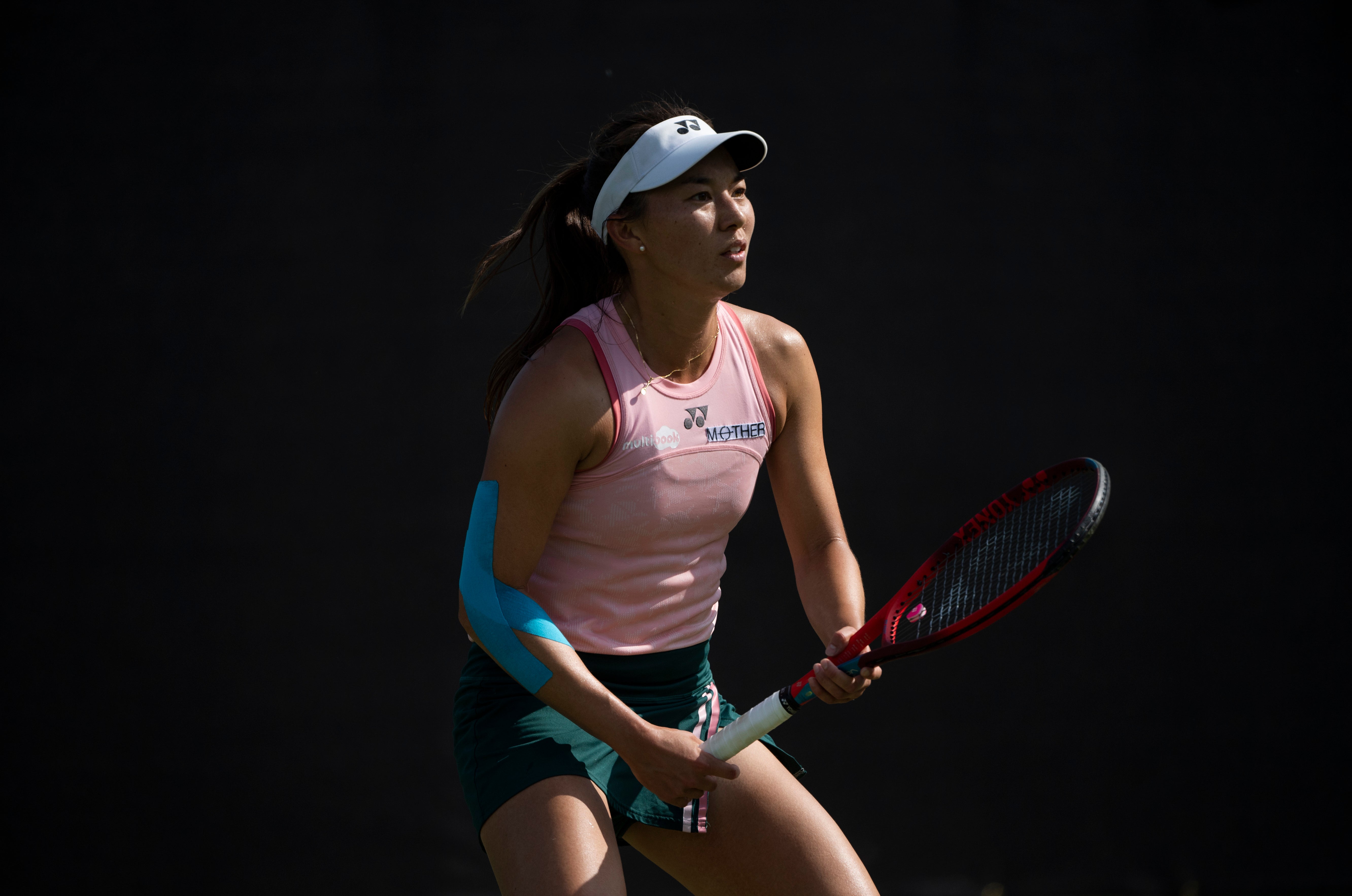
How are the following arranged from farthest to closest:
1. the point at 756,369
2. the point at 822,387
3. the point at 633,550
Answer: the point at 822,387, the point at 756,369, the point at 633,550

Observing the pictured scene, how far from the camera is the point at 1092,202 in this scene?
10.8ft

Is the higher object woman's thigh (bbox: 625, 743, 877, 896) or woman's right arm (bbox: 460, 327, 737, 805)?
woman's right arm (bbox: 460, 327, 737, 805)

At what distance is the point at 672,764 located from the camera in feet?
5.33

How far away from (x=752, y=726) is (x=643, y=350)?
633 millimetres

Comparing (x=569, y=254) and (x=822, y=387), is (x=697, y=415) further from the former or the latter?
(x=822, y=387)

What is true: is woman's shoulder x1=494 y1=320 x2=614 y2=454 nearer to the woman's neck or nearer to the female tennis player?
the female tennis player

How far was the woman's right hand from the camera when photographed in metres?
1.62

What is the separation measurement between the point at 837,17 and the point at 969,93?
17.5 inches

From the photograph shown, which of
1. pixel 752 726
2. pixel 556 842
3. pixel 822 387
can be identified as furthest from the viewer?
pixel 822 387

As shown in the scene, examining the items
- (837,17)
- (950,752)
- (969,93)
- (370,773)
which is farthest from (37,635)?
(969,93)

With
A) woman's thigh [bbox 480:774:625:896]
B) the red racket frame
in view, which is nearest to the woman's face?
the red racket frame

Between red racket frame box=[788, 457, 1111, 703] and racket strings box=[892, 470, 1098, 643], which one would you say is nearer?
red racket frame box=[788, 457, 1111, 703]

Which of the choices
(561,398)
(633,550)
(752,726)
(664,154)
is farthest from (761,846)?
(664,154)

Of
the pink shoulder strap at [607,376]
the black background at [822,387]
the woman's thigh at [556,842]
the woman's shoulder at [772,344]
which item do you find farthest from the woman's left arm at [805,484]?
the black background at [822,387]
